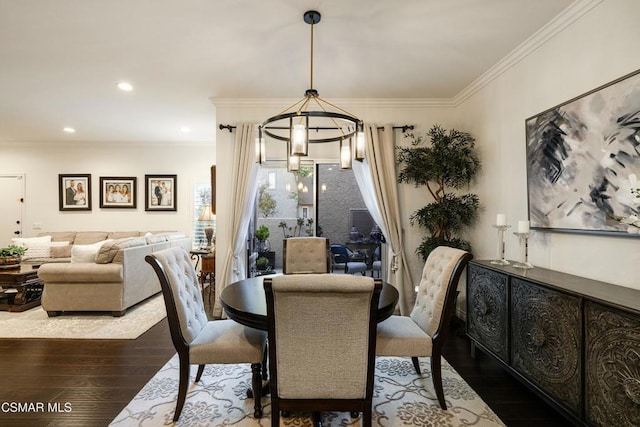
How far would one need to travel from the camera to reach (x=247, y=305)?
1868 millimetres

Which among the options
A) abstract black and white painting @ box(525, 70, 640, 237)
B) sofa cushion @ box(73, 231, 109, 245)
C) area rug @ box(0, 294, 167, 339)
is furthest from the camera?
sofa cushion @ box(73, 231, 109, 245)

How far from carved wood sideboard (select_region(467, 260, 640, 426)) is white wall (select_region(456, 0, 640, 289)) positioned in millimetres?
164

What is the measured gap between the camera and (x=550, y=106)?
97.0 inches

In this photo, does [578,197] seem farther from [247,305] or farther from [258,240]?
[258,240]

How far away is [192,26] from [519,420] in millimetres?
3599

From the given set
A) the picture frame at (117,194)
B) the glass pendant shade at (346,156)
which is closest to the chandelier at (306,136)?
the glass pendant shade at (346,156)

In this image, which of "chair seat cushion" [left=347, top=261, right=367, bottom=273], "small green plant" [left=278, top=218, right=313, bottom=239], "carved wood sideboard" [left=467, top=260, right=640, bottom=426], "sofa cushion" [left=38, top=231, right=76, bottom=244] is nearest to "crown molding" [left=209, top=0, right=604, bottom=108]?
"small green plant" [left=278, top=218, right=313, bottom=239]

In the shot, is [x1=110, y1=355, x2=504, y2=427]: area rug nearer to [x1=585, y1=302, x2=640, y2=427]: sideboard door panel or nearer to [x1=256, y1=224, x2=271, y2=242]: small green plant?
[x1=585, y1=302, x2=640, y2=427]: sideboard door panel

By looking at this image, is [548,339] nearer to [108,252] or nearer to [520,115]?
[520,115]

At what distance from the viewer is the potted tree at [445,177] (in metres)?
3.49

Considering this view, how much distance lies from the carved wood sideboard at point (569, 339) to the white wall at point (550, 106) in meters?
0.16

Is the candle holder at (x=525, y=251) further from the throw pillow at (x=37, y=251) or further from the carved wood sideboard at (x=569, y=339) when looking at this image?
the throw pillow at (x=37, y=251)

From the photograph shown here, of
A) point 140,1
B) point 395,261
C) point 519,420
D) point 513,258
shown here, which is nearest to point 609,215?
point 513,258

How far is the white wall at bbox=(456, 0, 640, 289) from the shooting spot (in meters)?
1.91
